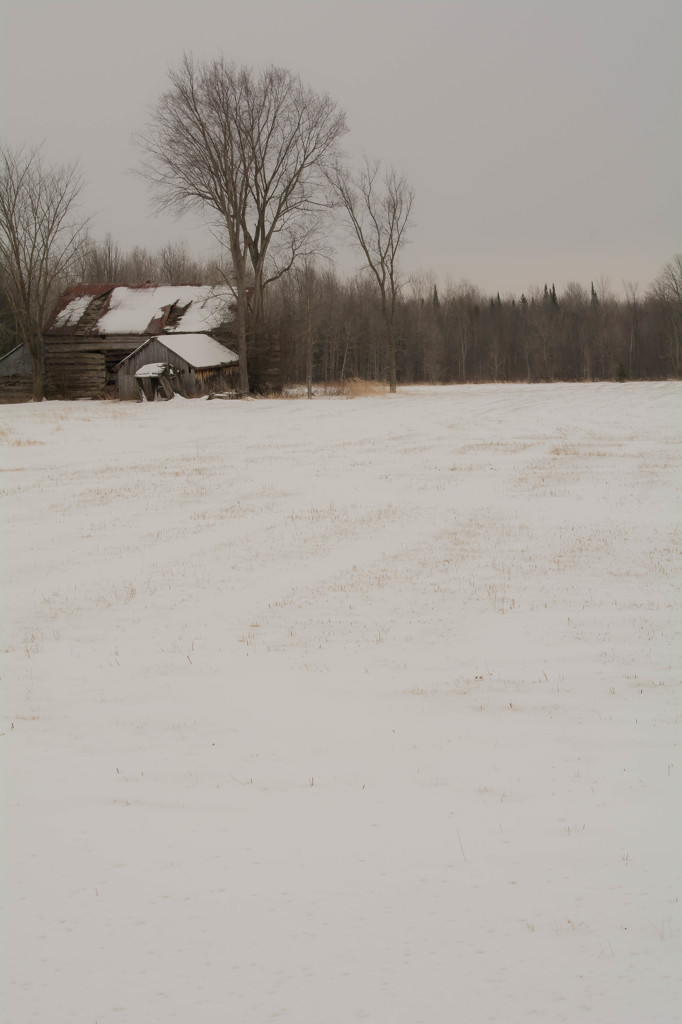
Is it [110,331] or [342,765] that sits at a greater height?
[110,331]

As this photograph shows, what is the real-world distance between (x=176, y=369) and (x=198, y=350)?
2213mm

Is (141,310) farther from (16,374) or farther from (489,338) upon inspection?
(489,338)

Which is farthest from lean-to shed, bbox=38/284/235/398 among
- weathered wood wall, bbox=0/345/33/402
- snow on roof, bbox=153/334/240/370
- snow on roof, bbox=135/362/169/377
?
snow on roof, bbox=135/362/169/377

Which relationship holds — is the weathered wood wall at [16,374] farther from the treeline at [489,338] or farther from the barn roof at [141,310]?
the treeline at [489,338]

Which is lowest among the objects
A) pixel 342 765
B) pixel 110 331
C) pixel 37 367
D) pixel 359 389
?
pixel 342 765

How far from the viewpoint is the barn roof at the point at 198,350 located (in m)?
39.6

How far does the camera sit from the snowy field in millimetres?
3309

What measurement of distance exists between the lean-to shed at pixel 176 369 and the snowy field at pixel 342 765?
27.2m

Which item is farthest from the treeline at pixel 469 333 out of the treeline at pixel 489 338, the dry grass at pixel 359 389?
the dry grass at pixel 359 389

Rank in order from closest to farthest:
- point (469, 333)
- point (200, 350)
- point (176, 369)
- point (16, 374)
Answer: point (176, 369) < point (200, 350) < point (16, 374) < point (469, 333)

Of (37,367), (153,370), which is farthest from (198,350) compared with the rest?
(37,367)

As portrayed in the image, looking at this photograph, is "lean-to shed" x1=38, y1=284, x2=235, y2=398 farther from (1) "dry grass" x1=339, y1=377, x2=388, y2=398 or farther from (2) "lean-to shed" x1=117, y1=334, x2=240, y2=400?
(1) "dry grass" x1=339, y1=377, x2=388, y2=398

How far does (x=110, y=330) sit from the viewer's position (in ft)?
143

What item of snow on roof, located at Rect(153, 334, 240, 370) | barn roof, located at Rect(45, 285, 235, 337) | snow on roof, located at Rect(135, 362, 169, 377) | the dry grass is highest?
barn roof, located at Rect(45, 285, 235, 337)
